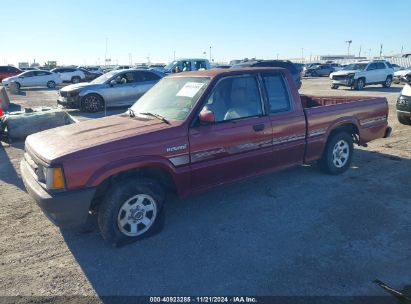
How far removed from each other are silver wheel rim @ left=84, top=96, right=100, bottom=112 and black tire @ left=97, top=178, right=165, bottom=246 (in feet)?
33.9

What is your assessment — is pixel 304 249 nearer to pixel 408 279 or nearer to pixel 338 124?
pixel 408 279

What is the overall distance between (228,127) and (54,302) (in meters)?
2.67

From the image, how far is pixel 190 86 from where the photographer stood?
15.0ft

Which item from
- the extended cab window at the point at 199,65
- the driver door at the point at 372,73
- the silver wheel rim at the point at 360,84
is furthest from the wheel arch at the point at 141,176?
the driver door at the point at 372,73

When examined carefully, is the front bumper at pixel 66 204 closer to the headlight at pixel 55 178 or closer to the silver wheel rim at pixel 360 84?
the headlight at pixel 55 178

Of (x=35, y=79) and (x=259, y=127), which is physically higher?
(x=35, y=79)

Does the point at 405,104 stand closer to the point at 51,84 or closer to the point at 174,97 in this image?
the point at 174,97

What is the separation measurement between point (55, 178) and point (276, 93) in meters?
3.20

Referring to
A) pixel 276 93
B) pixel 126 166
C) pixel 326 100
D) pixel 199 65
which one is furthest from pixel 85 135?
pixel 199 65

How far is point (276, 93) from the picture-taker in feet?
16.5

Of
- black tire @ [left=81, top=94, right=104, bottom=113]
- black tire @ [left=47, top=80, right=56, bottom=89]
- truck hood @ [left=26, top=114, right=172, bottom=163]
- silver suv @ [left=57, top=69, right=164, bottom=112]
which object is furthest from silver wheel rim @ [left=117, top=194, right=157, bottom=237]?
A: black tire @ [left=47, top=80, right=56, bottom=89]

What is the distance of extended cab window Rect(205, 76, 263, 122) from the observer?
441cm

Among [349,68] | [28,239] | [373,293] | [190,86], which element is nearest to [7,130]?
[28,239]

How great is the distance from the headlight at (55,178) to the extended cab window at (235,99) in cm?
186
